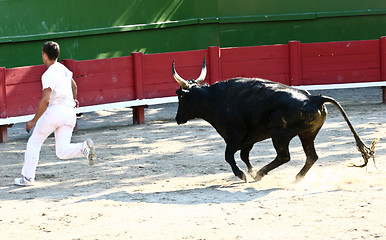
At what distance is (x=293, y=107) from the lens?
6719 millimetres

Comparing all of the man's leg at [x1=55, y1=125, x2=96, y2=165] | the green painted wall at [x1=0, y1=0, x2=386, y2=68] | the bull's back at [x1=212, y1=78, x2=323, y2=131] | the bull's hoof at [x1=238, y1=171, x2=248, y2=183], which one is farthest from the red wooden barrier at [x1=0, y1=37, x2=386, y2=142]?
the bull's hoof at [x1=238, y1=171, x2=248, y2=183]

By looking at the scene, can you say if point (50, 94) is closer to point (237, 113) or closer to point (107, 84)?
point (237, 113)

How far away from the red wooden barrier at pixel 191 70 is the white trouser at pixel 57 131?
3116 millimetres

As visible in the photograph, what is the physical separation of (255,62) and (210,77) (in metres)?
0.77

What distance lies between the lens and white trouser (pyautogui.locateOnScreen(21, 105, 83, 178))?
6.98 metres

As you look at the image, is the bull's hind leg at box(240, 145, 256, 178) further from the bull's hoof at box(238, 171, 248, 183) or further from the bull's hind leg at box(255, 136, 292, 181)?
the bull's hind leg at box(255, 136, 292, 181)

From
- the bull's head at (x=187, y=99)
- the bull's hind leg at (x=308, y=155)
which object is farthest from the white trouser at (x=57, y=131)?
the bull's hind leg at (x=308, y=155)

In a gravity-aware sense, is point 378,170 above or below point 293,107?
below

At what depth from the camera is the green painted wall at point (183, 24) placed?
12602mm

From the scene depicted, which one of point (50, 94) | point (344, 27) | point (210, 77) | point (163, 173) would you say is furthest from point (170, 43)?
point (50, 94)

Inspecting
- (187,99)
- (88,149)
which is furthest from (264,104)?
(88,149)

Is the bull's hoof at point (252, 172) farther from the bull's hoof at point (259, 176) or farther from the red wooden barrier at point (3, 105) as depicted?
the red wooden barrier at point (3, 105)

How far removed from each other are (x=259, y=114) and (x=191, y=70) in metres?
4.89

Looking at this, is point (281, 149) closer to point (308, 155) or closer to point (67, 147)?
point (308, 155)
